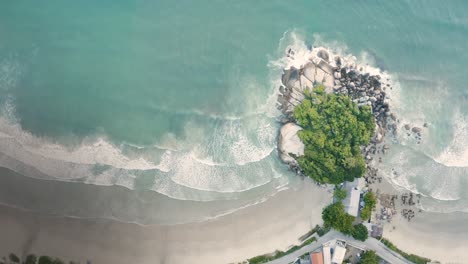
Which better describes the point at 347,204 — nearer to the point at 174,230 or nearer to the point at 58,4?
the point at 174,230

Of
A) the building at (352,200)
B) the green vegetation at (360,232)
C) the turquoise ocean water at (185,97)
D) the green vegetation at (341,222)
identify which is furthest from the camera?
the turquoise ocean water at (185,97)

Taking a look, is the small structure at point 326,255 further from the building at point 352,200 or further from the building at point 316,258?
the building at point 352,200

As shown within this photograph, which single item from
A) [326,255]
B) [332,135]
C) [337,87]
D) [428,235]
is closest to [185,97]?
[332,135]

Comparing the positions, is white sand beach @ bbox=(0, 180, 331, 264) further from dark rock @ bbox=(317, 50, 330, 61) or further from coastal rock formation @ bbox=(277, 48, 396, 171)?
dark rock @ bbox=(317, 50, 330, 61)

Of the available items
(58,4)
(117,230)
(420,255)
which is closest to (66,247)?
(117,230)

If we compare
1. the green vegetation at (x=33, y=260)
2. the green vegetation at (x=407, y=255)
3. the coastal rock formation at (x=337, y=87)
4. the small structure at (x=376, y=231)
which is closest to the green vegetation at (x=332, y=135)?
the coastal rock formation at (x=337, y=87)

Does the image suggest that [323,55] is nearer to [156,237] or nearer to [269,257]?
[269,257]
